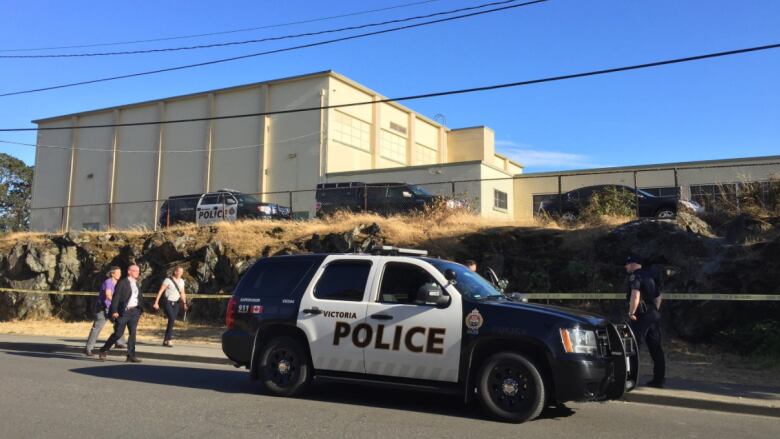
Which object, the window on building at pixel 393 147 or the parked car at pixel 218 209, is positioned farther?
the window on building at pixel 393 147

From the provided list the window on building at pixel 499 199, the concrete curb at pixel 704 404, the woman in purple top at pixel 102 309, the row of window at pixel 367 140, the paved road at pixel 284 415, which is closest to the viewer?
the paved road at pixel 284 415

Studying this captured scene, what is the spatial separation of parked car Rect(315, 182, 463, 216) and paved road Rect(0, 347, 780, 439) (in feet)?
45.4

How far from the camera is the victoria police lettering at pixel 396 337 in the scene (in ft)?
22.5

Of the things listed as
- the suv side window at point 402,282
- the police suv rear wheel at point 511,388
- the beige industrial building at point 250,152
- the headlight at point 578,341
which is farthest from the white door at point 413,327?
the beige industrial building at point 250,152

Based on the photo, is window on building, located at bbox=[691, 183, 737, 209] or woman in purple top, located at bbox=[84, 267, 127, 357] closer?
woman in purple top, located at bbox=[84, 267, 127, 357]

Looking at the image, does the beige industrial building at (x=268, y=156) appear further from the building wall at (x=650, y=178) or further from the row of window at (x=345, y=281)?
the row of window at (x=345, y=281)

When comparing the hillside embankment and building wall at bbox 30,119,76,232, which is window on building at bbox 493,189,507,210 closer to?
the hillside embankment

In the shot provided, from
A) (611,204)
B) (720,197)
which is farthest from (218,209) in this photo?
(720,197)

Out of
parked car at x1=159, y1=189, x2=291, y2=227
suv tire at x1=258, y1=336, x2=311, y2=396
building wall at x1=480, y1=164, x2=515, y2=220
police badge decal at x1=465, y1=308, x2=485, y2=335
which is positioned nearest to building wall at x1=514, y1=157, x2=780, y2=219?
building wall at x1=480, y1=164, x2=515, y2=220

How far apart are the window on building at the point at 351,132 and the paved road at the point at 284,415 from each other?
98.2 feet

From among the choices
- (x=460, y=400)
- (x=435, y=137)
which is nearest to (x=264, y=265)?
(x=460, y=400)

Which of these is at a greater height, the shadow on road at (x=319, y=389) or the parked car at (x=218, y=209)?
the parked car at (x=218, y=209)

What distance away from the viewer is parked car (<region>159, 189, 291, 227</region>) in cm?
2445

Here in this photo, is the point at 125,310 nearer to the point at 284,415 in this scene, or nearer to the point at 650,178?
the point at 284,415
